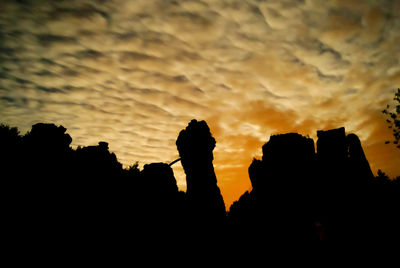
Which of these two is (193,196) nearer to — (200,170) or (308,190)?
(200,170)

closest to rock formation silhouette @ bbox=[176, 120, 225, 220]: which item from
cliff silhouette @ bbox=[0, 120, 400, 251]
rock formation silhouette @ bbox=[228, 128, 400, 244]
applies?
cliff silhouette @ bbox=[0, 120, 400, 251]

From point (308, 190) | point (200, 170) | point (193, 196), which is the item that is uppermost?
point (200, 170)

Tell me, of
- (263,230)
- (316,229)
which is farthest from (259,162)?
(316,229)

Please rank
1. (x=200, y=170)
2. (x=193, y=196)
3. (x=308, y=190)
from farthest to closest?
(x=200, y=170), (x=308, y=190), (x=193, y=196)

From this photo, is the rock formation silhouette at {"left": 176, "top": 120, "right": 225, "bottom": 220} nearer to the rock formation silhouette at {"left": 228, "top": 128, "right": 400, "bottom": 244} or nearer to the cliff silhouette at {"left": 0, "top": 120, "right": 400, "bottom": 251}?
the cliff silhouette at {"left": 0, "top": 120, "right": 400, "bottom": 251}

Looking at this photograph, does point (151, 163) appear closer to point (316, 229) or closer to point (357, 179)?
point (316, 229)

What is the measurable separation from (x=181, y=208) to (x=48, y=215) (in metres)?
23.2

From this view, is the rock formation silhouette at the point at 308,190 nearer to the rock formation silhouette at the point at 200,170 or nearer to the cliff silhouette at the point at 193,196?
the cliff silhouette at the point at 193,196

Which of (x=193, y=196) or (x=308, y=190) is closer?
(x=193, y=196)

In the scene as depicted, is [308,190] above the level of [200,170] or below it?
below

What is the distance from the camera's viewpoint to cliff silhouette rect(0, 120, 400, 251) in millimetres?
23750

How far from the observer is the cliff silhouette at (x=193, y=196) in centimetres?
2375

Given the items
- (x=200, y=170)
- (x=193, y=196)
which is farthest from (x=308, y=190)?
(x=193, y=196)

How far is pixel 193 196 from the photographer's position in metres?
39.5
